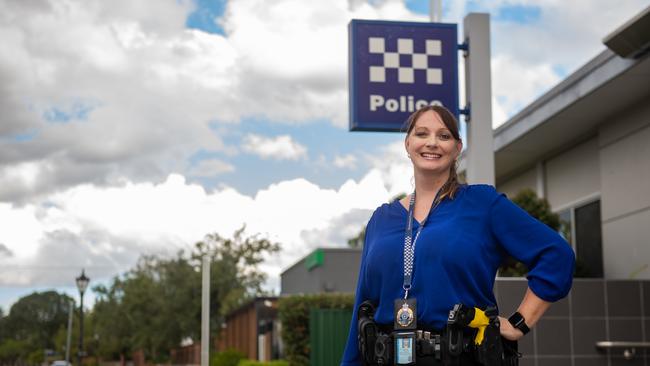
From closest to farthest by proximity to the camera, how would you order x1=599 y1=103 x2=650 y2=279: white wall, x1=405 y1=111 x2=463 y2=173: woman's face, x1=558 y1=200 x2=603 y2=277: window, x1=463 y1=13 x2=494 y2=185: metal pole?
x1=405 y1=111 x2=463 y2=173: woman's face, x1=463 y1=13 x2=494 y2=185: metal pole, x1=599 y1=103 x2=650 y2=279: white wall, x1=558 y1=200 x2=603 y2=277: window

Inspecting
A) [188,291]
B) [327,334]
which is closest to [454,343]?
[327,334]

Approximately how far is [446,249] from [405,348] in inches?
13.4

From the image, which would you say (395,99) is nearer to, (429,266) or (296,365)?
(429,266)

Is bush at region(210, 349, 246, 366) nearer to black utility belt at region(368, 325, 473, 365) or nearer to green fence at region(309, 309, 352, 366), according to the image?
green fence at region(309, 309, 352, 366)

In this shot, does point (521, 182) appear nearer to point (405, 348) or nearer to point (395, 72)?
point (395, 72)

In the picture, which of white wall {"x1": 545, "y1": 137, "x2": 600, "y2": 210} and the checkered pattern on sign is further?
white wall {"x1": 545, "y1": 137, "x2": 600, "y2": 210}

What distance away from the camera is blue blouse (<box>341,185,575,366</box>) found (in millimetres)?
3111

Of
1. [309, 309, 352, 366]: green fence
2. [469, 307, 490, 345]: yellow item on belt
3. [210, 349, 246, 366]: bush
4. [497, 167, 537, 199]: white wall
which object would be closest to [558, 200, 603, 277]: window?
[497, 167, 537, 199]: white wall

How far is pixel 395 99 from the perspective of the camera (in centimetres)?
1020

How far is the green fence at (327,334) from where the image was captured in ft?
56.5

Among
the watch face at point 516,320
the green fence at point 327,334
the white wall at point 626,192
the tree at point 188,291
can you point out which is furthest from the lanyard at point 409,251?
the tree at point 188,291

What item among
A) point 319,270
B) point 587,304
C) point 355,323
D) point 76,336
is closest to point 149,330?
point 319,270

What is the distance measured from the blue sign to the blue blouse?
6.82 meters

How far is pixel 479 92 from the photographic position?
34.7 feet
